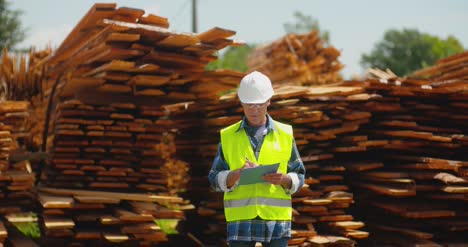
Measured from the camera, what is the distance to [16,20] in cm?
A: 2483

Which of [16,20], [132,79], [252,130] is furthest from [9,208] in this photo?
[16,20]

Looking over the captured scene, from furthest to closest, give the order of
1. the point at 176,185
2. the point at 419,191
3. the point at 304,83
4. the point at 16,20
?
the point at 16,20 → the point at 304,83 → the point at 176,185 → the point at 419,191

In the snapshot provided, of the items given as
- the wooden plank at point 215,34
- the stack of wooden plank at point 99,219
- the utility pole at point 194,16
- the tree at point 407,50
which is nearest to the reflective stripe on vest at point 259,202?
the stack of wooden plank at point 99,219

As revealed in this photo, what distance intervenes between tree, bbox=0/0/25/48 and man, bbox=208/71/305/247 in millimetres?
22002

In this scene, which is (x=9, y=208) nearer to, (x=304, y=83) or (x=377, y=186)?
(x=377, y=186)

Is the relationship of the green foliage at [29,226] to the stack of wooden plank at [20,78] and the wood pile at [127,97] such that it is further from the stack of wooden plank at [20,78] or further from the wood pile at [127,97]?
the stack of wooden plank at [20,78]

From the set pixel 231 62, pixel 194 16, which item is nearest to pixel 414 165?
pixel 194 16

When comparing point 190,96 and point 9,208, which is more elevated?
point 190,96

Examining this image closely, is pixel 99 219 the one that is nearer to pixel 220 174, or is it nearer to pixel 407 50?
pixel 220 174

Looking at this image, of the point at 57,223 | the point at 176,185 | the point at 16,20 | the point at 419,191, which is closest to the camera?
the point at 57,223

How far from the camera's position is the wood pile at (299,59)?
1352cm

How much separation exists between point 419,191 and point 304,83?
521 centimetres

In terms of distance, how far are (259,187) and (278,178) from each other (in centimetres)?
21

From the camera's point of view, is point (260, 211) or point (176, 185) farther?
point (176, 185)
